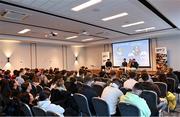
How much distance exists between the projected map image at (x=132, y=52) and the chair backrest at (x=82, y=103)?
11025 millimetres

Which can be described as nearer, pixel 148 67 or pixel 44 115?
pixel 44 115

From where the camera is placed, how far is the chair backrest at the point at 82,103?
172 inches

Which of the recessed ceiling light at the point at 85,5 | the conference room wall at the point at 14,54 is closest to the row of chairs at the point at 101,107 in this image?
the recessed ceiling light at the point at 85,5

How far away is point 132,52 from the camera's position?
1556 cm

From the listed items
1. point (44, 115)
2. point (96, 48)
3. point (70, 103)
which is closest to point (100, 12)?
point (70, 103)

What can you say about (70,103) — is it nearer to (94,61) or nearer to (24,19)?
(24,19)

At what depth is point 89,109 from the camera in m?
4.54

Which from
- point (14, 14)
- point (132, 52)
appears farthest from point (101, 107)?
point (132, 52)

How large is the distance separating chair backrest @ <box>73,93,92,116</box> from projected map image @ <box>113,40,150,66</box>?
11.0 m

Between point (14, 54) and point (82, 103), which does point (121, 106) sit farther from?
point (14, 54)

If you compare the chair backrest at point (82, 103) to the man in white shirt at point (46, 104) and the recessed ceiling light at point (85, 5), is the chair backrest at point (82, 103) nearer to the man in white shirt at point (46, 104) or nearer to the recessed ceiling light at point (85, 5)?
the man in white shirt at point (46, 104)

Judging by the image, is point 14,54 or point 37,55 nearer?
point 14,54

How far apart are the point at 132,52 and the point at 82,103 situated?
11658mm

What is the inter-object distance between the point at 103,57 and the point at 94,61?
5.83 ft
